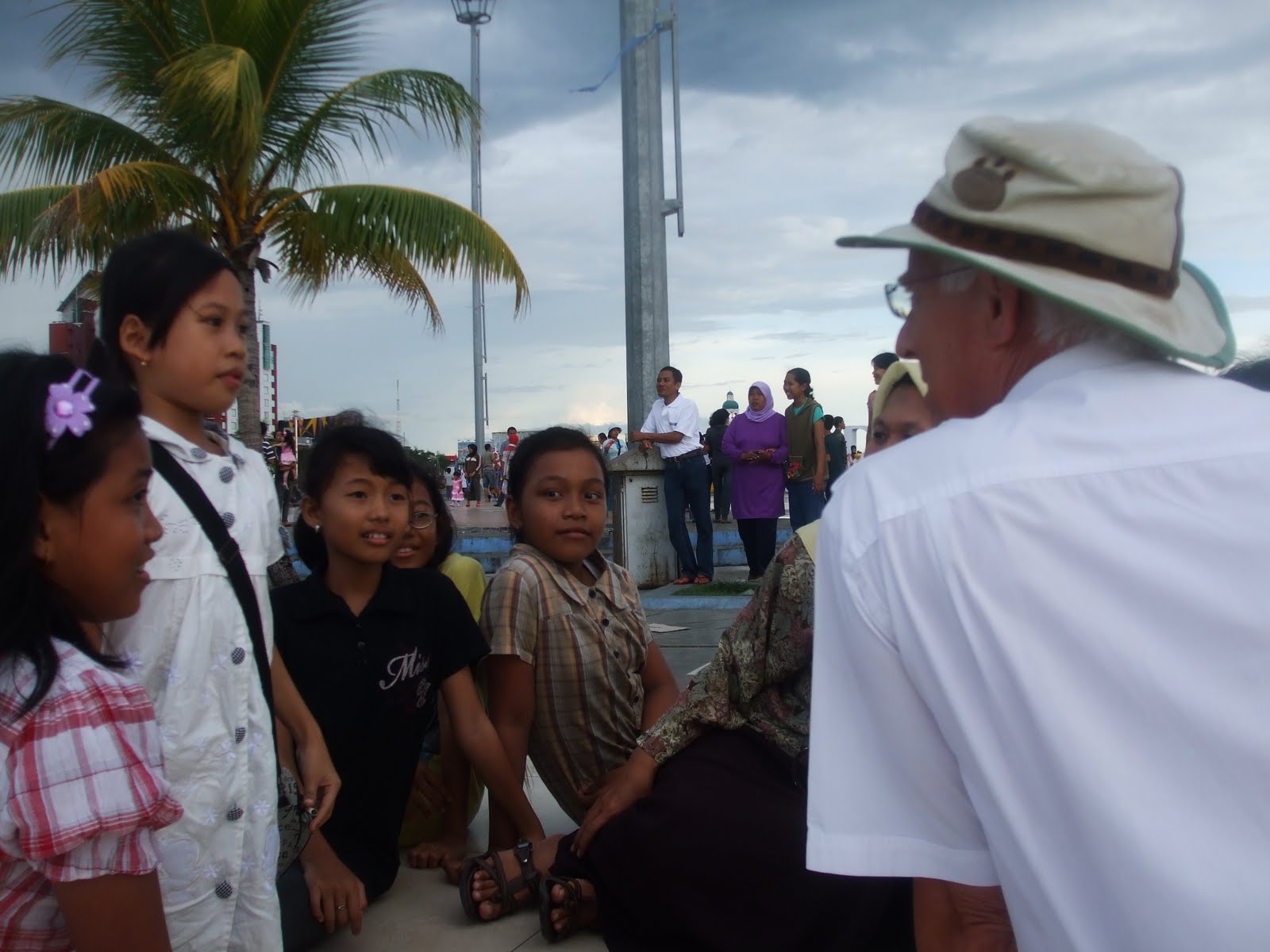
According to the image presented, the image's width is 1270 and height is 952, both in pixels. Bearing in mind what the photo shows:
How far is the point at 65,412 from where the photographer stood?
1494 millimetres

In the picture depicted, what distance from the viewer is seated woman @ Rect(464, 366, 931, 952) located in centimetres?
253

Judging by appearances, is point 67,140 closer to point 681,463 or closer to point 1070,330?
point 681,463

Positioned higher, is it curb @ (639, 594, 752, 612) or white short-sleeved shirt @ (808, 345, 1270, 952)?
white short-sleeved shirt @ (808, 345, 1270, 952)

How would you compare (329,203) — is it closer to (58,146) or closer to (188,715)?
(58,146)

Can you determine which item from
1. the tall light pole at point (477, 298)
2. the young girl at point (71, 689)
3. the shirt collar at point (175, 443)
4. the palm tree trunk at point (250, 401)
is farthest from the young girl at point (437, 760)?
the tall light pole at point (477, 298)

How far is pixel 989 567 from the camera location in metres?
1.00

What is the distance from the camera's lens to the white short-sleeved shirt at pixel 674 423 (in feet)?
31.9

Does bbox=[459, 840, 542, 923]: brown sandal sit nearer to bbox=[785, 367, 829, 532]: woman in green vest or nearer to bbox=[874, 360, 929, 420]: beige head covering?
bbox=[874, 360, 929, 420]: beige head covering

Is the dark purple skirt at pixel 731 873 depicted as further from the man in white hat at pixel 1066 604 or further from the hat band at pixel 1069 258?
the hat band at pixel 1069 258

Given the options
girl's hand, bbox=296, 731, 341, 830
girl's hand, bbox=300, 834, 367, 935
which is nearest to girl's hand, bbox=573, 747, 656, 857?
girl's hand, bbox=300, 834, 367, 935

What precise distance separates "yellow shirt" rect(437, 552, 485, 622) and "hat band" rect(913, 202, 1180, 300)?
2.88 m

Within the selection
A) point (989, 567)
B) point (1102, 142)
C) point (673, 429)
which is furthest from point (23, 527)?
point (673, 429)

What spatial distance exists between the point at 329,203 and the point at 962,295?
11.2 m

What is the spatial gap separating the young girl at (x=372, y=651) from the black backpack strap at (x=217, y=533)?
71cm
